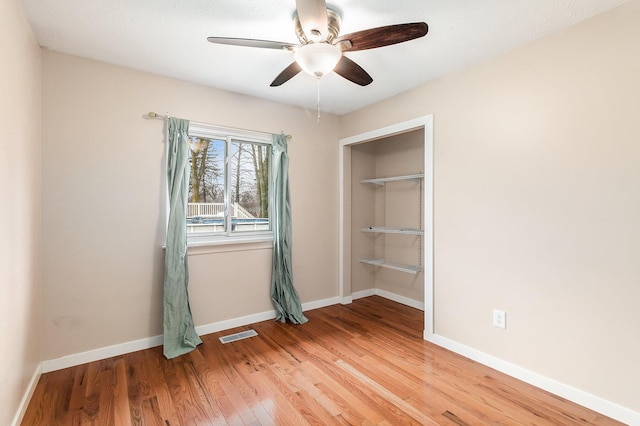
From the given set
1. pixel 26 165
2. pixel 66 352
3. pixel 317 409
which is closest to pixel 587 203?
pixel 317 409

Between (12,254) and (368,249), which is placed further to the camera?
(368,249)

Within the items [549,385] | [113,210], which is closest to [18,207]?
[113,210]

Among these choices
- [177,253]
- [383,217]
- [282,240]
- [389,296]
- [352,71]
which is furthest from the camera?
[383,217]

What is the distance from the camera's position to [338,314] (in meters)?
3.59

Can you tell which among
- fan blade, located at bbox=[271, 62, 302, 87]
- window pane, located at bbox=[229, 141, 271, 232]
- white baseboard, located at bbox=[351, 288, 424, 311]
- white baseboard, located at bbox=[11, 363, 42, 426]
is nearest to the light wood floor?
white baseboard, located at bbox=[11, 363, 42, 426]

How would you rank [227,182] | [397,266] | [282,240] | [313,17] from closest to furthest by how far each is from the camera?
[313,17] < [227,182] < [282,240] < [397,266]

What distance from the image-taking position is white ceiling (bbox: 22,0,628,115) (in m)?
1.80

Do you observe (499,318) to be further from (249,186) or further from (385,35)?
(249,186)

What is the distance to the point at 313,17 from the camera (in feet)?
5.03

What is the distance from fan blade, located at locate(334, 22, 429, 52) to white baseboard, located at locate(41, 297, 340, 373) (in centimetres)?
274

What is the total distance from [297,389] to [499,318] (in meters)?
1.63

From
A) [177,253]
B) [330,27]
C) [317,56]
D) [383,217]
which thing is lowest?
[177,253]

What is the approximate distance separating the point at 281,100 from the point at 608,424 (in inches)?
144

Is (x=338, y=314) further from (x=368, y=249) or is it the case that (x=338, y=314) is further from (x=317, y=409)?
(x=317, y=409)
